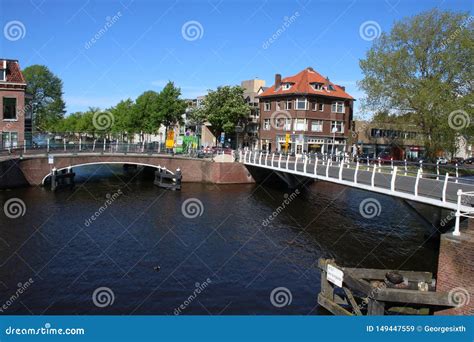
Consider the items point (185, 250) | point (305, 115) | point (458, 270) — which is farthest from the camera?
point (305, 115)

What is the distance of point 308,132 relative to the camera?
60.6 meters

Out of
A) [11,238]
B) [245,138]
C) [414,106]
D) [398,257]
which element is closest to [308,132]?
[245,138]

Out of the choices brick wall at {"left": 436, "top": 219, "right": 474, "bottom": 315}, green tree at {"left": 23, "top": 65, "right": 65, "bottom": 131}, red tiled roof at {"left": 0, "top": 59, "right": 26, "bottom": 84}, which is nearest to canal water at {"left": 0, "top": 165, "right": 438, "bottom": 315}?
brick wall at {"left": 436, "top": 219, "right": 474, "bottom": 315}

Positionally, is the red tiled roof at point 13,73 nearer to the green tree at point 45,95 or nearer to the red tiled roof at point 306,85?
the red tiled roof at point 306,85

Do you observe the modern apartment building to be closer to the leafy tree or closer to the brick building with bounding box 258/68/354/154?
the leafy tree

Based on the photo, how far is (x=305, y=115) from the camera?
60.3 meters

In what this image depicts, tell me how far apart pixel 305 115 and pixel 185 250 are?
140 feet

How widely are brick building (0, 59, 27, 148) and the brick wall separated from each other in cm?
4141

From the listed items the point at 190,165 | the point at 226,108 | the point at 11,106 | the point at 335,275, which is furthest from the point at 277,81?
the point at 335,275

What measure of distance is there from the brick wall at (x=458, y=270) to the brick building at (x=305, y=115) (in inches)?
1845

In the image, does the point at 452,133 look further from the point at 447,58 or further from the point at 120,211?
the point at 120,211

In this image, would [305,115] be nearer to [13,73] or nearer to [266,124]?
[266,124]

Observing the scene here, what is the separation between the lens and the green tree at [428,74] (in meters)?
36.6

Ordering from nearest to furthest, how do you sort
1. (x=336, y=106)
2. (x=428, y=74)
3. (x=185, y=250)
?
(x=185, y=250), (x=428, y=74), (x=336, y=106)
